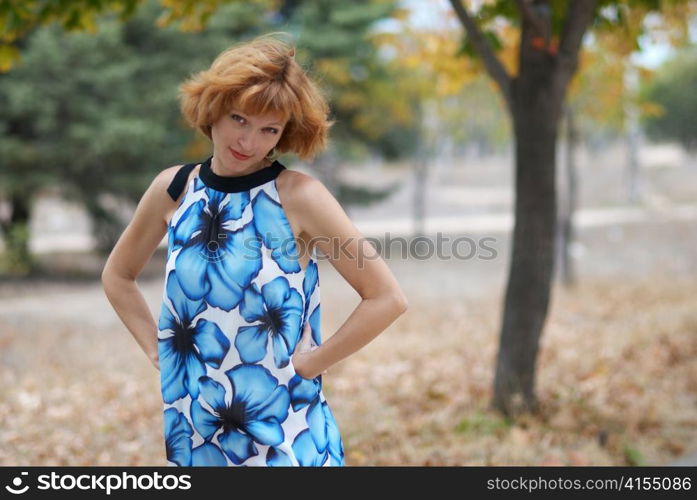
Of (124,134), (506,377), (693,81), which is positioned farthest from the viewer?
(693,81)

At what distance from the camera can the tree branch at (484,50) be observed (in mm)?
4664

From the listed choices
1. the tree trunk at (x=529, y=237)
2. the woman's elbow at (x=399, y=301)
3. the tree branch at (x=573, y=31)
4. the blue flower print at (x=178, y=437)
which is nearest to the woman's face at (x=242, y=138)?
the woman's elbow at (x=399, y=301)

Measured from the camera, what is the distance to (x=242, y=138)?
1985mm

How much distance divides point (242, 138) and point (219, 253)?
299mm

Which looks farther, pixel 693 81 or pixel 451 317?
pixel 693 81

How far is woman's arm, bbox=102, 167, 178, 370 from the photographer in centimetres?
220

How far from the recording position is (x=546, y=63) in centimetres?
474

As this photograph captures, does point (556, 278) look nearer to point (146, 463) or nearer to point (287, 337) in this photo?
point (146, 463)

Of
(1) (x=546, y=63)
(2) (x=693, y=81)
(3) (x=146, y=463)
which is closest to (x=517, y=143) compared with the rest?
(1) (x=546, y=63)

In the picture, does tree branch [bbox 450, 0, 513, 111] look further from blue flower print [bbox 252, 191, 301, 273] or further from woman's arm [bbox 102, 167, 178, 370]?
blue flower print [bbox 252, 191, 301, 273]

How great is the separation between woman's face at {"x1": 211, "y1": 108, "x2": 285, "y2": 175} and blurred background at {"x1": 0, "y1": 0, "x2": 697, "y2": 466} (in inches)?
11.4

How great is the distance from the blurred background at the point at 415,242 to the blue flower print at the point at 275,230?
46 centimetres

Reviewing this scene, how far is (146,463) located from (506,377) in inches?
90.4

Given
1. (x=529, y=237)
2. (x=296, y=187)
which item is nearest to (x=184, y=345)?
(x=296, y=187)
